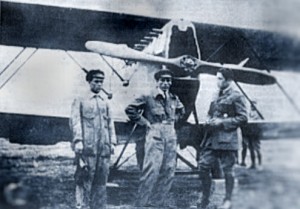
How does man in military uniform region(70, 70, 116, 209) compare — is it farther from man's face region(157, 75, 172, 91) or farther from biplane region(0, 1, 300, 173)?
man's face region(157, 75, 172, 91)

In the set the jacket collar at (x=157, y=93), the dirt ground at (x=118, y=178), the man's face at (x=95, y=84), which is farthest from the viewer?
the jacket collar at (x=157, y=93)

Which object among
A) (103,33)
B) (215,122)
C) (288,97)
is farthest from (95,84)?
(288,97)

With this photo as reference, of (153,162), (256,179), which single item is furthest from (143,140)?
(256,179)

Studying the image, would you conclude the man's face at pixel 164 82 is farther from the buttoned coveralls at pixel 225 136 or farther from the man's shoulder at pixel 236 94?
the man's shoulder at pixel 236 94

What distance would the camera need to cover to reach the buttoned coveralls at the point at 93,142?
145 inches

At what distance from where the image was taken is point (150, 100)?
3840 millimetres

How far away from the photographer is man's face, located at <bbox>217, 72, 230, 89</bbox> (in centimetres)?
395

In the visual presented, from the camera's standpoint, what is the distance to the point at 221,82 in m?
3.96

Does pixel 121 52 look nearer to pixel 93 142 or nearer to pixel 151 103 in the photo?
pixel 151 103

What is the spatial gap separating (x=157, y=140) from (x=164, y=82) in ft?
1.45

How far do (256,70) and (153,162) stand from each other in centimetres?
110

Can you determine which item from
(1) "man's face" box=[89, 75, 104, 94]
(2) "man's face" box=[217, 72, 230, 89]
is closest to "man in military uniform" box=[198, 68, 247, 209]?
(2) "man's face" box=[217, 72, 230, 89]

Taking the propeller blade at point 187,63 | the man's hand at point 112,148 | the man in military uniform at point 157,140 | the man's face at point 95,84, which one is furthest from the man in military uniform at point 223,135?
the man's face at point 95,84

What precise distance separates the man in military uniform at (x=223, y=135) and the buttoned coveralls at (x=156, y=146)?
0.28 m
